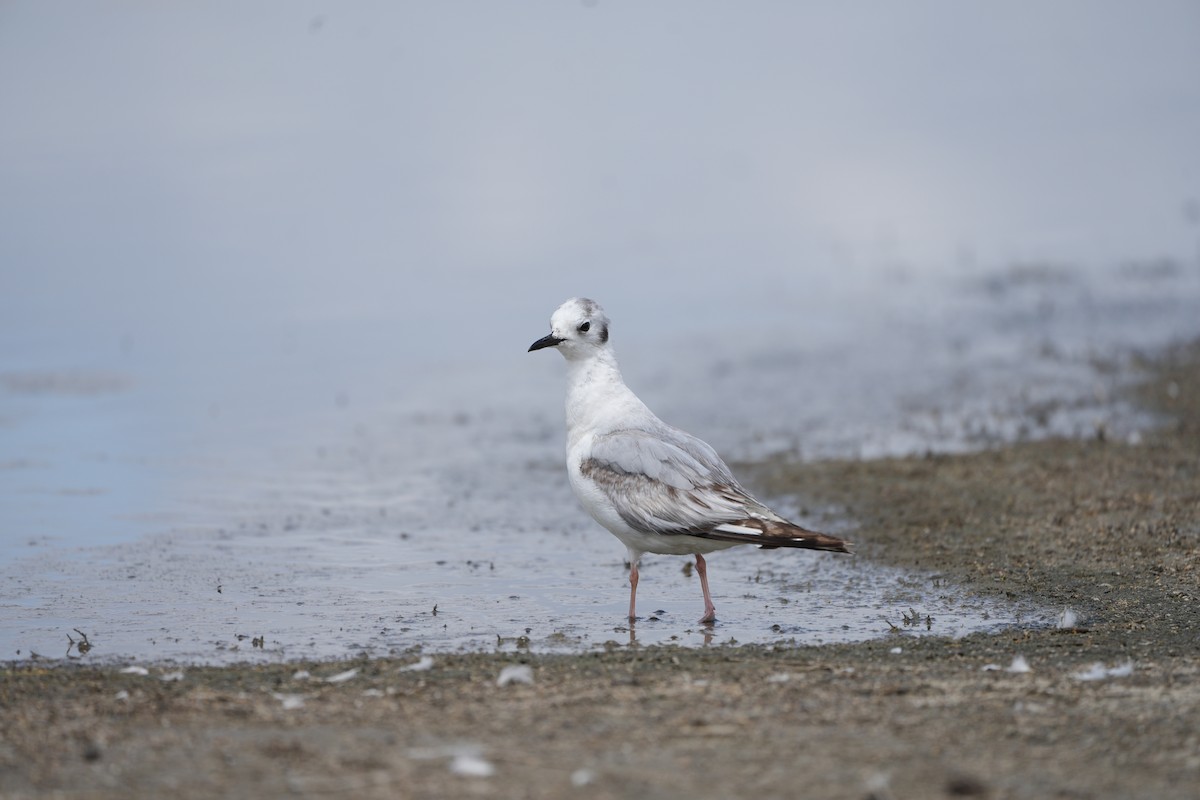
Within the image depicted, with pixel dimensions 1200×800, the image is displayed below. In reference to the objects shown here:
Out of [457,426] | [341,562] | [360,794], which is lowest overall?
[360,794]

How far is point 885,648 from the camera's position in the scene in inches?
270

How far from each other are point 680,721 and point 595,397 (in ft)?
11.1

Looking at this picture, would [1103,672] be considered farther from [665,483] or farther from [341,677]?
[341,677]

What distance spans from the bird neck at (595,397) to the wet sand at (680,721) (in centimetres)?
185

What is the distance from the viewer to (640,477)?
7.84m

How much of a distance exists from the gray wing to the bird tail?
0.16 ft

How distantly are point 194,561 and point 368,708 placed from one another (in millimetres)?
4057

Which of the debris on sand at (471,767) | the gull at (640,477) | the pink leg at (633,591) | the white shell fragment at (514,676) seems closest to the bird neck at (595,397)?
the gull at (640,477)

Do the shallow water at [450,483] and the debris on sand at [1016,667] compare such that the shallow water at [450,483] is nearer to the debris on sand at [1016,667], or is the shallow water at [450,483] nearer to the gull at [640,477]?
the gull at [640,477]

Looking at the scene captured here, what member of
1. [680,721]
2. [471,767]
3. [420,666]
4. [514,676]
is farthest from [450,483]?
[471,767]

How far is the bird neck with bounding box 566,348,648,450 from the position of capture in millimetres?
8453

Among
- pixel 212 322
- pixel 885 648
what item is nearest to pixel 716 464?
pixel 885 648

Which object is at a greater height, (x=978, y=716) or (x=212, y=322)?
(x=212, y=322)

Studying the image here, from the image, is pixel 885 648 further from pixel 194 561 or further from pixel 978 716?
pixel 194 561
